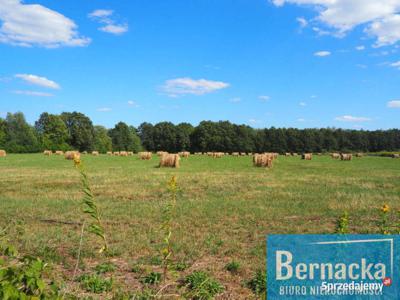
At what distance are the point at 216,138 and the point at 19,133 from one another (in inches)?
2096

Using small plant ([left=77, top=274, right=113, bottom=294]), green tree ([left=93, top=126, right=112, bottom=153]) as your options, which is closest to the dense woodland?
green tree ([left=93, top=126, right=112, bottom=153])

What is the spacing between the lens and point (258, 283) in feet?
15.5

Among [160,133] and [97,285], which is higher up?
[160,133]

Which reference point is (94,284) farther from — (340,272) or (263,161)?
(263,161)

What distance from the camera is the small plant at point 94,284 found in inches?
178

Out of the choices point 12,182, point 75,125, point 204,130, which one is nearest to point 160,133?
point 204,130

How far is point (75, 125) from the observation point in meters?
100

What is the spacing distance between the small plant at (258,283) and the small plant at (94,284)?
1794 mm

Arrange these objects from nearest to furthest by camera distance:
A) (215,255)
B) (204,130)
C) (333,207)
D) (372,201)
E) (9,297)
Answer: (9,297), (215,255), (333,207), (372,201), (204,130)

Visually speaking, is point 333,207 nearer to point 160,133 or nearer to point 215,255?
point 215,255

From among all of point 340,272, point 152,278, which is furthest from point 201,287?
point 340,272

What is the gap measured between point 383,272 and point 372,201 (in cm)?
752

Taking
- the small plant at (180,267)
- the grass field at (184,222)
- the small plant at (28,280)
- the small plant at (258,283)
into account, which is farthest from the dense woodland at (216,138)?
the small plant at (28,280)

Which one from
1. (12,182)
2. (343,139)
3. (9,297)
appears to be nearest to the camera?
(9,297)
